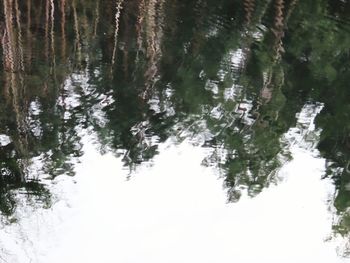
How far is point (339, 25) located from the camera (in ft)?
28.7

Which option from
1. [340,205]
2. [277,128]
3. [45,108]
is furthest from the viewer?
[277,128]

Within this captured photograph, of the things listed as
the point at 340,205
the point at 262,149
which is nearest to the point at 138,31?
the point at 262,149

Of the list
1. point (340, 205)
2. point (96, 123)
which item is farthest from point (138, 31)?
point (340, 205)

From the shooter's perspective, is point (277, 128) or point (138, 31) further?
point (138, 31)

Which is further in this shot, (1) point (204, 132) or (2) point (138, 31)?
(2) point (138, 31)

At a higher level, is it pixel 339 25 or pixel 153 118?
pixel 339 25

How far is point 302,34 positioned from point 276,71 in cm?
149

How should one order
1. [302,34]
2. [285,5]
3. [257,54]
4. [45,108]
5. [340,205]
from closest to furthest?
[340,205], [45,108], [257,54], [302,34], [285,5]

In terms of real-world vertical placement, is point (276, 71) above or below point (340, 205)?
above

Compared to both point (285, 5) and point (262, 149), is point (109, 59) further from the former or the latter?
point (285, 5)

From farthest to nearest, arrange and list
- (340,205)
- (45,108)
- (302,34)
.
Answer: (302,34), (45,108), (340,205)

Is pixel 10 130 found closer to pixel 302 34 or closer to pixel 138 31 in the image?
pixel 138 31

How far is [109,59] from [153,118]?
138cm

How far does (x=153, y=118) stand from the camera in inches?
240
